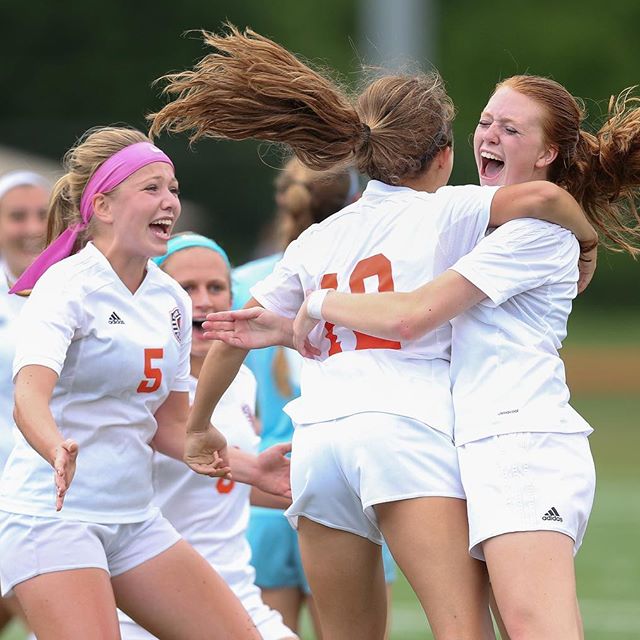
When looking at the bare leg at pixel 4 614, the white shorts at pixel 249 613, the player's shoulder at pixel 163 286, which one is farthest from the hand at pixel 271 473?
the bare leg at pixel 4 614

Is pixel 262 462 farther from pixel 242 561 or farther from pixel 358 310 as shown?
pixel 358 310

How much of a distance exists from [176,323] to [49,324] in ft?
1.78

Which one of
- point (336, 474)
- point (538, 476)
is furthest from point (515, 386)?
point (336, 474)

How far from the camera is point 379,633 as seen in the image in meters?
3.94

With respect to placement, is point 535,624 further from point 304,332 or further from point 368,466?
point 304,332

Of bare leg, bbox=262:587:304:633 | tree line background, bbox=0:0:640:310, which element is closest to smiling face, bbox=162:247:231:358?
bare leg, bbox=262:587:304:633

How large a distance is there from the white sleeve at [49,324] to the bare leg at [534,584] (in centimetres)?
132

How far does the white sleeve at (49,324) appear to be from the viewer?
3.94 m

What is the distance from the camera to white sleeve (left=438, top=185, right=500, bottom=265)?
374cm

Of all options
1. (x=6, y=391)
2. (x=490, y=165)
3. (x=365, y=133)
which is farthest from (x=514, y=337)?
(x=6, y=391)

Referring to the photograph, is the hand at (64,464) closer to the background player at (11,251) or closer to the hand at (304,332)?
the hand at (304,332)

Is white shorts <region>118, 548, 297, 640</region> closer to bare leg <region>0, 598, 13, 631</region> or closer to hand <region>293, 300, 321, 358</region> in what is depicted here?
hand <region>293, 300, 321, 358</region>

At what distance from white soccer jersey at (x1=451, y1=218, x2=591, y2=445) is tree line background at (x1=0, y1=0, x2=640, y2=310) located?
22355 mm

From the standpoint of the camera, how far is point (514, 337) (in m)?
3.71
